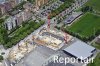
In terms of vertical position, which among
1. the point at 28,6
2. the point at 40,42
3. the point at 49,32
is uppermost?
the point at 28,6

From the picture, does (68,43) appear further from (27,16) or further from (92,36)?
(27,16)

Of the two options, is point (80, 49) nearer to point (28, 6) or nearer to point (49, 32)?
point (49, 32)

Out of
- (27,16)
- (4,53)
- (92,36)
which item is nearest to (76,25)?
(92,36)

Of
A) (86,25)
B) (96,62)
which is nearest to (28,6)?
(86,25)

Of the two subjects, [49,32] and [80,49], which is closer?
[80,49]

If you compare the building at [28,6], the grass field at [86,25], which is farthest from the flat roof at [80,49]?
the building at [28,6]

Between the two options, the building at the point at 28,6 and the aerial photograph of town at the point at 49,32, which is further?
the building at the point at 28,6

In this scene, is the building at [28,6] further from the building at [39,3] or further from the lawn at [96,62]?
the lawn at [96,62]

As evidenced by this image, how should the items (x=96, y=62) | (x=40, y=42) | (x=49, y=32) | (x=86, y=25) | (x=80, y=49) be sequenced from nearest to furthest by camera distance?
(x=96, y=62) < (x=80, y=49) < (x=40, y=42) < (x=49, y=32) < (x=86, y=25)

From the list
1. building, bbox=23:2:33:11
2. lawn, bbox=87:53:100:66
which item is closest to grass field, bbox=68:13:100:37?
lawn, bbox=87:53:100:66
